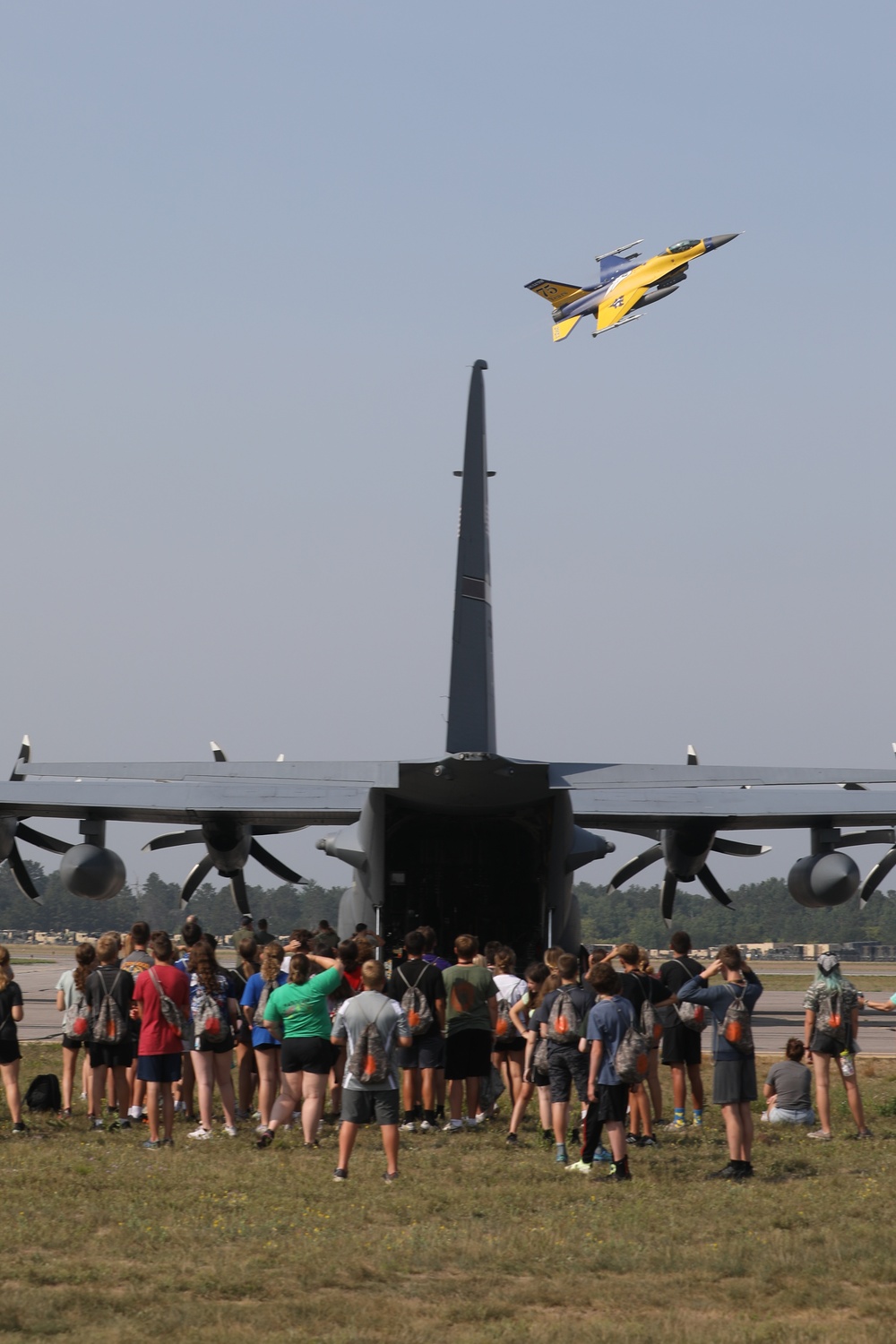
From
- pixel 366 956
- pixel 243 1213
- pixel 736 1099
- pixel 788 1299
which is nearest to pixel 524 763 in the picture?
pixel 366 956

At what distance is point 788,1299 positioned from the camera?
6949mm

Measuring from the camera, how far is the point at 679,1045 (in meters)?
12.1

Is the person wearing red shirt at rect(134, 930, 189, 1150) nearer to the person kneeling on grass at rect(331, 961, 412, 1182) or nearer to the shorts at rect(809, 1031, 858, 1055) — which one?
the person kneeling on grass at rect(331, 961, 412, 1182)

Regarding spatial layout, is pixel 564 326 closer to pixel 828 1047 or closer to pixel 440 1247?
pixel 828 1047

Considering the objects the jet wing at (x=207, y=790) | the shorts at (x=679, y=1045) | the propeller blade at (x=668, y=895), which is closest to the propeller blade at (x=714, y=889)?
the propeller blade at (x=668, y=895)

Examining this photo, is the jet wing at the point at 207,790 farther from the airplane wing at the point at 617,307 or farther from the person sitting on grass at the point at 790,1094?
the airplane wing at the point at 617,307

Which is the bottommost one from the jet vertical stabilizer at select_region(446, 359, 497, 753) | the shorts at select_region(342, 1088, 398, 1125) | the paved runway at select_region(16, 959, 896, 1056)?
the paved runway at select_region(16, 959, 896, 1056)

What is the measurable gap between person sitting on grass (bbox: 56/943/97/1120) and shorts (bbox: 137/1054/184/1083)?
111cm

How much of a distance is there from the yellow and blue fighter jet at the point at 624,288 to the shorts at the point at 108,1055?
1752 centimetres

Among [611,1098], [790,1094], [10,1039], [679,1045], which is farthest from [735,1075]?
[10,1039]

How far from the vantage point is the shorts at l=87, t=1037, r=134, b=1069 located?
11.7 metres

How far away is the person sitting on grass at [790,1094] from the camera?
38.9 feet

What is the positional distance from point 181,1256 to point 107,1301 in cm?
88

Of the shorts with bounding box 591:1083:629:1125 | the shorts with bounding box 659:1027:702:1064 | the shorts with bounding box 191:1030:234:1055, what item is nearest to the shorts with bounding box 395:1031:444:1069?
the shorts with bounding box 191:1030:234:1055
